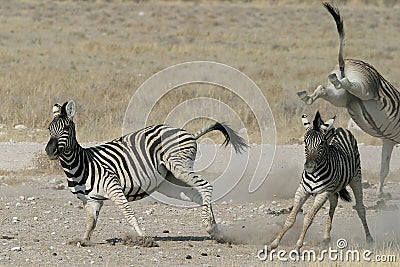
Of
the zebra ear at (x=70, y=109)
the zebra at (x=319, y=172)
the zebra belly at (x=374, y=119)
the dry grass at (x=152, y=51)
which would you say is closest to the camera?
the zebra at (x=319, y=172)

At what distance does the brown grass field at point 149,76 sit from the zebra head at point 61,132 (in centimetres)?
107

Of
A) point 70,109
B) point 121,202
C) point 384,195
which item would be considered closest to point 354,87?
point 121,202

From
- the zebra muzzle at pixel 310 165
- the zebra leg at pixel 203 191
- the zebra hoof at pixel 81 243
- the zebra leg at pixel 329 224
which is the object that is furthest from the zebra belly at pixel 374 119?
the zebra hoof at pixel 81 243

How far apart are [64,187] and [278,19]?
3809 cm

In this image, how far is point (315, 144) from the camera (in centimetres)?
909

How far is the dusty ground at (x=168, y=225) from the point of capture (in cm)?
895

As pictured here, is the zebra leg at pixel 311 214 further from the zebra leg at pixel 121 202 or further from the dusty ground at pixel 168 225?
the zebra leg at pixel 121 202

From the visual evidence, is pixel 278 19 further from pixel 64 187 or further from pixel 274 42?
pixel 64 187

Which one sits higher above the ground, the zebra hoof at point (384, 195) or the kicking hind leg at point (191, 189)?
the kicking hind leg at point (191, 189)

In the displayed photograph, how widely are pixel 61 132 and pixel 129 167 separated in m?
0.97

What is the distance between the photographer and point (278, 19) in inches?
2002

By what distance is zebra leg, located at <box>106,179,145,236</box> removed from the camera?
Result: 945 centimetres

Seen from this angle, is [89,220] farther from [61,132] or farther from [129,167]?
[61,132]

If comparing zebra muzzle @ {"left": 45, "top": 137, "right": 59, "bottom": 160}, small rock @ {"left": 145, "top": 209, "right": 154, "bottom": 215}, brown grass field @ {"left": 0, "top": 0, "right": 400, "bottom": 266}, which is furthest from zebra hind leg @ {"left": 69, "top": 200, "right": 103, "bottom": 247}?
small rock @ {"left": 145, "top": 209, "right": 154, "bottom": 215}
